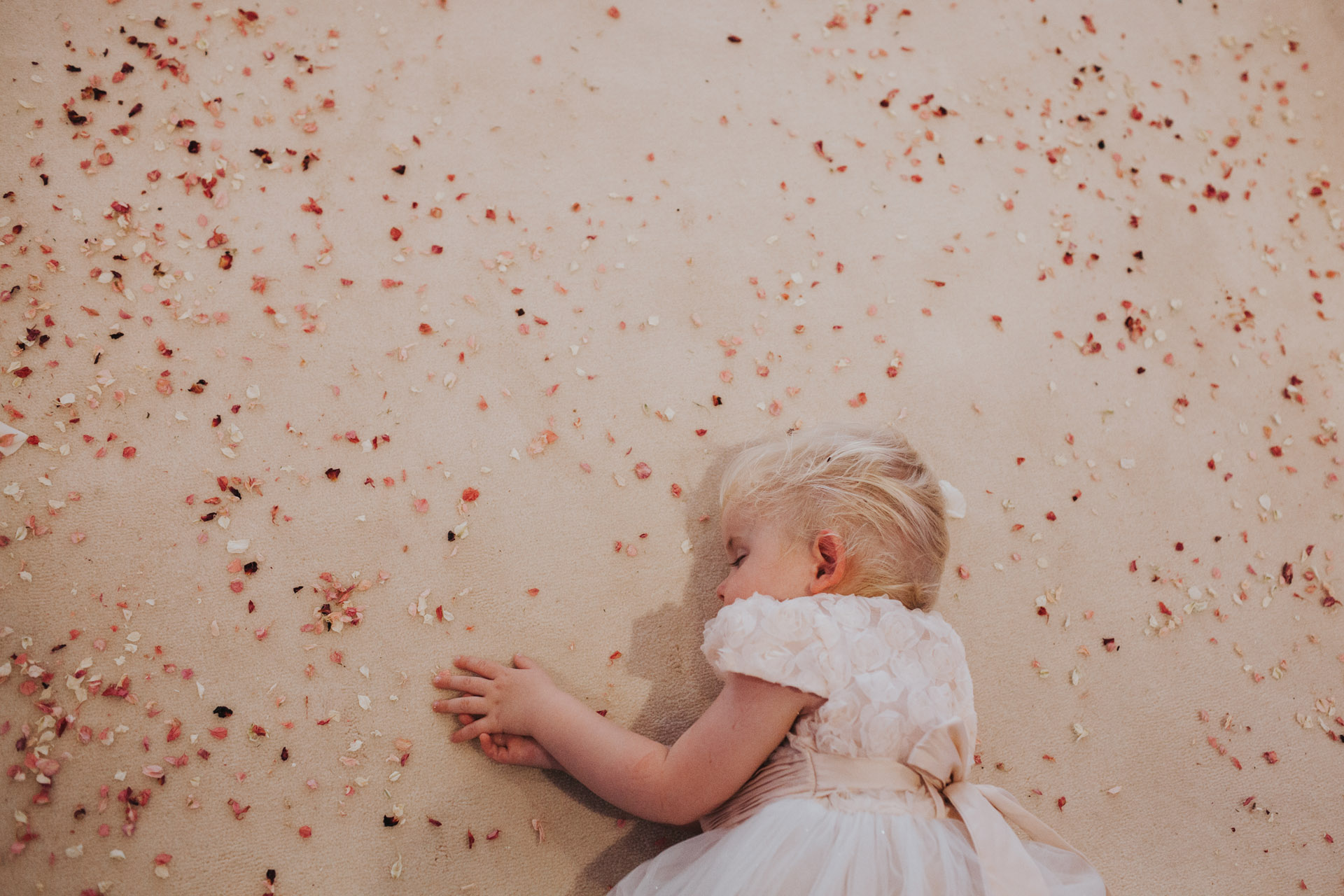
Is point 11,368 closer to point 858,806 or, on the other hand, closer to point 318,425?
point 318,425

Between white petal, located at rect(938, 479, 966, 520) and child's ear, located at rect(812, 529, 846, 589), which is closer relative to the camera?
child's ear, located at rect(812, 529, 846, 589)

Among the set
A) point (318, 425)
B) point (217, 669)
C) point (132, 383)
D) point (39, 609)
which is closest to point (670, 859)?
point (217, 669)

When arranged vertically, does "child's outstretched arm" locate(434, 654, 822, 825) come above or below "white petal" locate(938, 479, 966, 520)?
below

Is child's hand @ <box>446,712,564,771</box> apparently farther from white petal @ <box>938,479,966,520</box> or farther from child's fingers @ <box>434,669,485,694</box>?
white petal @ <box>938,479,966,520</box>

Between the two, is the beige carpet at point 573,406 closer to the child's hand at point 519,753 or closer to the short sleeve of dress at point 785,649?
the child's hand at point 519,753

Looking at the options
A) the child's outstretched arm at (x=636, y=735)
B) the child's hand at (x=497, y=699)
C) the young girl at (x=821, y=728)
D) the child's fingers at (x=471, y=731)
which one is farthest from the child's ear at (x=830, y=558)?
the child's fingers at (x=471, y=731)

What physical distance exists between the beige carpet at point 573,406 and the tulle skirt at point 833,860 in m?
0.25

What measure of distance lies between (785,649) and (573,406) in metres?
0.65

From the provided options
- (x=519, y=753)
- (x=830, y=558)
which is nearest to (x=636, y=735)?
(x=519, y=753)

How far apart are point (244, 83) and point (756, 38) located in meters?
1.14

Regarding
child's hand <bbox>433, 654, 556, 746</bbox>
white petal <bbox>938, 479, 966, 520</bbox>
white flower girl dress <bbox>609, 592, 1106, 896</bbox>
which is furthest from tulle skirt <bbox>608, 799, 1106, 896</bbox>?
white petal <bbox>938, 479, 966, 520</bbox>

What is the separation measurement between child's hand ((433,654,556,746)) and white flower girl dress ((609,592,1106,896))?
11.7 inches

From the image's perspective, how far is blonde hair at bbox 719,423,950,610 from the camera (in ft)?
3.95

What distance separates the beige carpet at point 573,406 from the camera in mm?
1271
